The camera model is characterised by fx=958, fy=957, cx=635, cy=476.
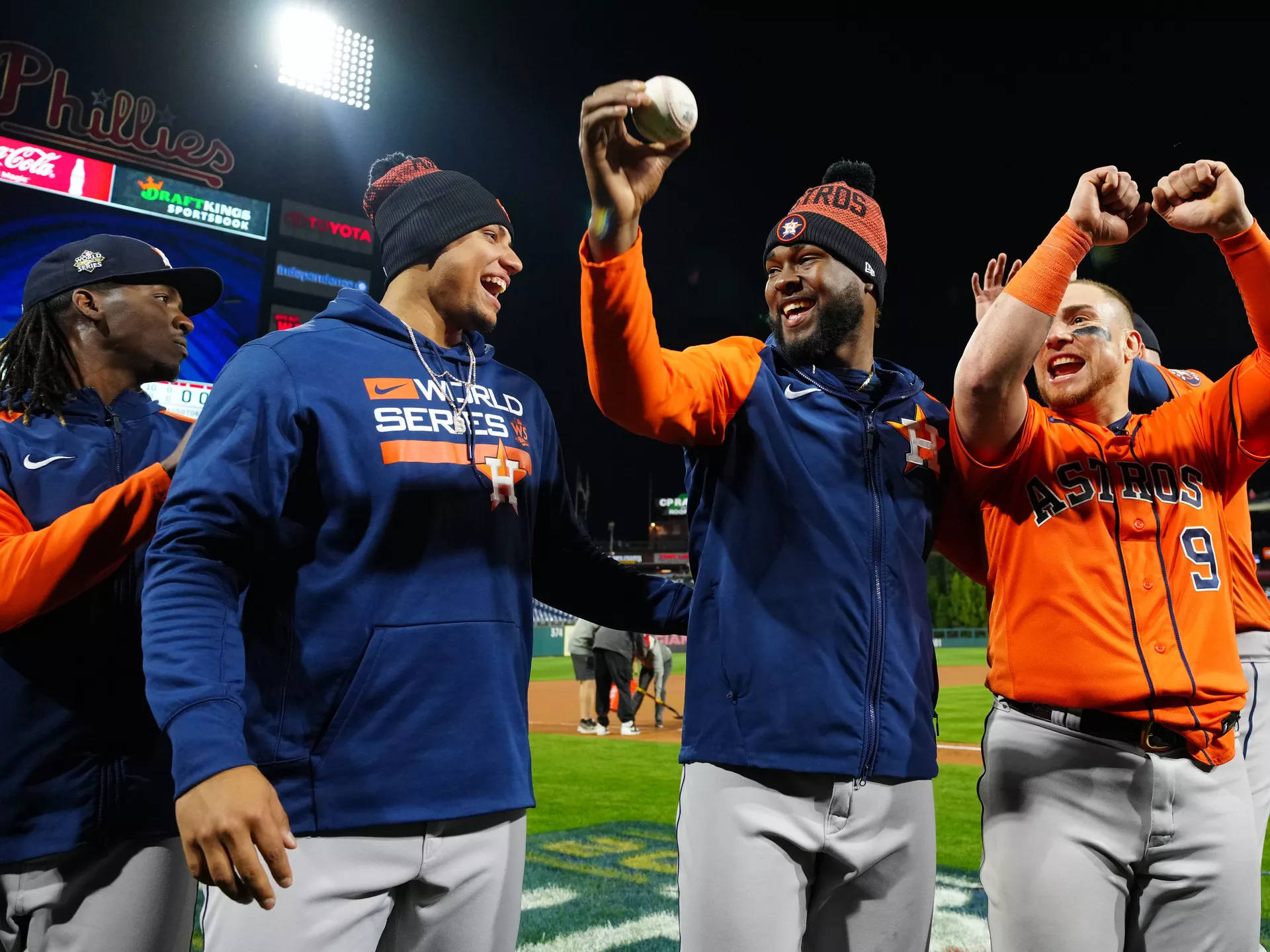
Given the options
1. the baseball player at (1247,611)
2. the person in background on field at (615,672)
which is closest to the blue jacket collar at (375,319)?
the baseball player at (1247,611)

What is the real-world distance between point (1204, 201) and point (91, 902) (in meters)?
3.03

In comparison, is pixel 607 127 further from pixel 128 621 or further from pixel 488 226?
pixel 128 621

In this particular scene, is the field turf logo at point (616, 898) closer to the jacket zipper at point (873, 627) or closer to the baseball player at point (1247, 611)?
the baseball player at point (1247, 611)

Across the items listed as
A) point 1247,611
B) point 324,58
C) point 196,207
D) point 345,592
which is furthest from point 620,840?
point 324,58

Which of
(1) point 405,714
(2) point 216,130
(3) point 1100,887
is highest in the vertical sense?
(2) point 216,130

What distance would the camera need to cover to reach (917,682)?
2.16 m

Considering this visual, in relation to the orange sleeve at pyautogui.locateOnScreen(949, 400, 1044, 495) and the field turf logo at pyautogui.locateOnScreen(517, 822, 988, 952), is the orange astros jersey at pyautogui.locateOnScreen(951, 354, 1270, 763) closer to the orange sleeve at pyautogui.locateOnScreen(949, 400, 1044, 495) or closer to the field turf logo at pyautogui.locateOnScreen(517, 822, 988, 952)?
the orange sleeve at pyautogui.locateOnScreen(949, 400, 1044, 495)

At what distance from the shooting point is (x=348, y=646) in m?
1.81

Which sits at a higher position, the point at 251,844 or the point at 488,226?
the point at 488,226

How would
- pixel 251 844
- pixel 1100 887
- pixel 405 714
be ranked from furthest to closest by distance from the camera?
pixel 1100 887
pixel 405 714
pixel 251 844

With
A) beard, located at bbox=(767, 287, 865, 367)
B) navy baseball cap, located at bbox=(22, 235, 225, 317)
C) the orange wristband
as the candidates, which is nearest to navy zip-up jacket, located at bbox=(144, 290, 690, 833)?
beard, located at bbox=(767, 287, 865, 367)

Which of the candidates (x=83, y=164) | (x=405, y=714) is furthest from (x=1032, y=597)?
(x=83, y=164)

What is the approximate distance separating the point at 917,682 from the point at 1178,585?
0.71 m

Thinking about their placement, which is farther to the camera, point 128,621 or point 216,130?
point 216,130
